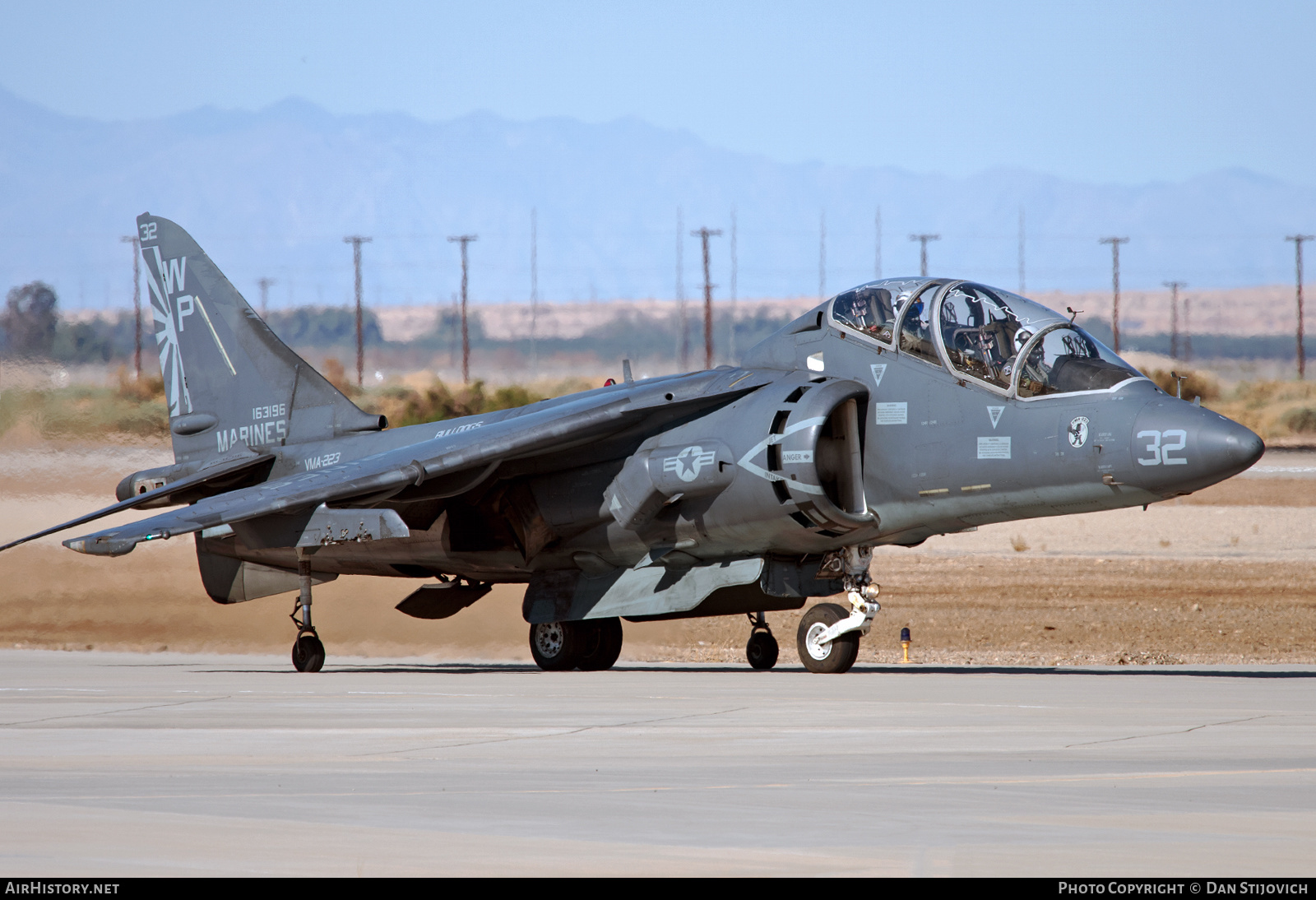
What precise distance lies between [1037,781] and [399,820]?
118 inches

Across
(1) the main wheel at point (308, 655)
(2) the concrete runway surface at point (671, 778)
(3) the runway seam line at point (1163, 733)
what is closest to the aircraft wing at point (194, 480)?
(1) the main wheel at point (308, 655)

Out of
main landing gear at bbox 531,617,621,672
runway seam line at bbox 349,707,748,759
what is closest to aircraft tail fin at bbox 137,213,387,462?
main landing gear at bbox 531,617,621,672

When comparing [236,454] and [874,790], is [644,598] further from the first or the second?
[874,790]

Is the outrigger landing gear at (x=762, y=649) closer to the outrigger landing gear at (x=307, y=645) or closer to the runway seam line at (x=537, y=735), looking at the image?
the outrigger landing gear at (x=307, y=645)

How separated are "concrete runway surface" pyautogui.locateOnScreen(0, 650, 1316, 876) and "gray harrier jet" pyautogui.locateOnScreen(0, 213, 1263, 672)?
4.54 feet

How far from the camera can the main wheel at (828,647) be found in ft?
48.2

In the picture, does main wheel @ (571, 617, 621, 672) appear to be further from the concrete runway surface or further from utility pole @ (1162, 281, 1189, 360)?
utility pole @ (1162, 281, 1189, 360)

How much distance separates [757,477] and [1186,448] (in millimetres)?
3624

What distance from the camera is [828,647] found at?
14.7m

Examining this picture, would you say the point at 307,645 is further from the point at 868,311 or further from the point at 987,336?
the point at 987,336

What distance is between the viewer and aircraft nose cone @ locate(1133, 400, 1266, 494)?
12438 millimetres

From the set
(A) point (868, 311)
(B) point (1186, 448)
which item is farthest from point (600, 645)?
(B) point (1186, 448)

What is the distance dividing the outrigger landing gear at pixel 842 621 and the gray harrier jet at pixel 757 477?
0.02m

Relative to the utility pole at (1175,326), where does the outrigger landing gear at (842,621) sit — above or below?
below
